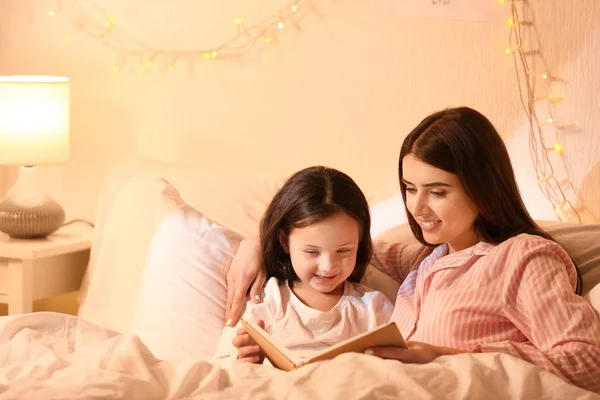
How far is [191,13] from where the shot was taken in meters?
2.58

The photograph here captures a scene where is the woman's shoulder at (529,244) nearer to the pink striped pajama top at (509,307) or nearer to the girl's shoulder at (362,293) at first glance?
the pink striped pajama top at (509,307)

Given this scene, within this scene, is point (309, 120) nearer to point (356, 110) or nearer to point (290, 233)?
point (356, 110)

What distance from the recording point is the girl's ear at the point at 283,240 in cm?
180

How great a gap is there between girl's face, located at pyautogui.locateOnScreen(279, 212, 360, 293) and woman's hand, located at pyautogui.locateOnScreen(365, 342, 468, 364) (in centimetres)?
30

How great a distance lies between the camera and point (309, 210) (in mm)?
1726

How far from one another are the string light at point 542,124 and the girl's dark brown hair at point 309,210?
584mm

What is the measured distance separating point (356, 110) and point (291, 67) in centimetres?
23

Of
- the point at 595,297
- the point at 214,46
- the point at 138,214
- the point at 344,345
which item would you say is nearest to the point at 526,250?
the point at 595,297

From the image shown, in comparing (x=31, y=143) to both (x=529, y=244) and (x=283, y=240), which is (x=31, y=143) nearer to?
(x=283, y=240)

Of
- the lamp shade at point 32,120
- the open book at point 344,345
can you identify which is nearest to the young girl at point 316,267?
the open book at point 344,345

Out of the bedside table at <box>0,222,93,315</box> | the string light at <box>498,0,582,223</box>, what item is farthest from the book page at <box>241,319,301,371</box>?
the bedside table at <box>0,222,93,315</box>

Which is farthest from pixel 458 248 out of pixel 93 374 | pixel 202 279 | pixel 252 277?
pixel 93 374

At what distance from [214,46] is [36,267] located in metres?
0.80

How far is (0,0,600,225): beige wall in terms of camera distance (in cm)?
212
